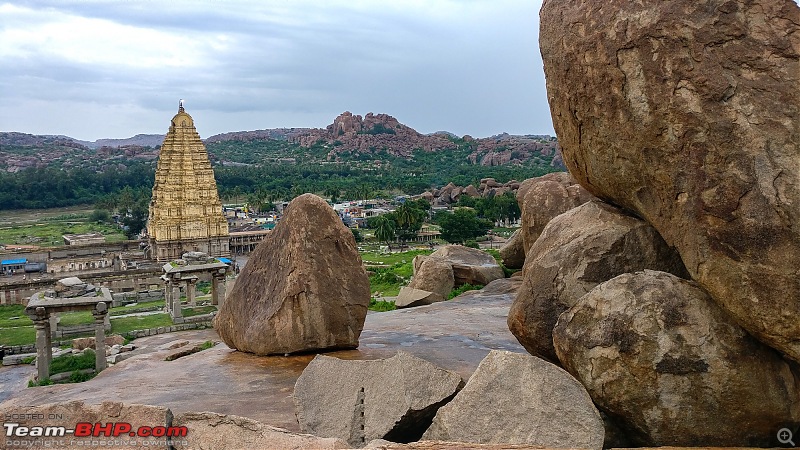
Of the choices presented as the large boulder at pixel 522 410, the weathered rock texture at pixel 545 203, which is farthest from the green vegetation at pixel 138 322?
the large boulder at pixel 522 410

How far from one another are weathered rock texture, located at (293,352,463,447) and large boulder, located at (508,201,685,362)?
136 cm

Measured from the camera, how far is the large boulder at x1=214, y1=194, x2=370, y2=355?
30.8 ft

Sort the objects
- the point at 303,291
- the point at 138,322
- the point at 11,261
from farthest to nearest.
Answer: the point at 11,261
the point at 138,322
the point at 303,291

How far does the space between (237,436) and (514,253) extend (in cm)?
1292

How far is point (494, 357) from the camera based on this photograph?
590 centimetres

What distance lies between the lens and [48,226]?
250ft

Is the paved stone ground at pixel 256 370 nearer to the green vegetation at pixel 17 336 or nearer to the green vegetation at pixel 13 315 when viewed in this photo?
the green vegetation at pixel 17 336

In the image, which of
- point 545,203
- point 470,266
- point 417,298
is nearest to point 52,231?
point 470,266

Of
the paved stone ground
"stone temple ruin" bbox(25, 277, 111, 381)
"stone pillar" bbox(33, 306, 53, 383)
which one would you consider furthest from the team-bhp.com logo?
"stone pillar" bbox(33, 306, 53, 383)

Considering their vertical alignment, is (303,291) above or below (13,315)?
above

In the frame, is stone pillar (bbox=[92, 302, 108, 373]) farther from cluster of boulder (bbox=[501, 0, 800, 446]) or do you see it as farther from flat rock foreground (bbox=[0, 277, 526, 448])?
cluster of boulder (bbox=[501, 0, 800, 446])

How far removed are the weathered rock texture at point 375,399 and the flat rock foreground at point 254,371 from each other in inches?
12.7

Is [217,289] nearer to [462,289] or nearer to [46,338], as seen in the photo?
[46,338]

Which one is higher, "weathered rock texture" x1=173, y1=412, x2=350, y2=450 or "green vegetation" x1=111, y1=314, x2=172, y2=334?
"weathered rock texture" x1=173, y1=412, x2=350, y2=450
